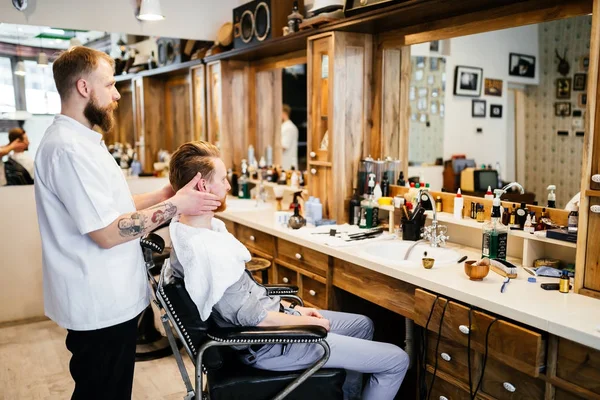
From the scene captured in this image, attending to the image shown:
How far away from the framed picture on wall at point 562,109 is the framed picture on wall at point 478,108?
0.45 meters

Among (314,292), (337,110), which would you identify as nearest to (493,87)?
(337,110)

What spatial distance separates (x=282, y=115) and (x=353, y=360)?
116 inches

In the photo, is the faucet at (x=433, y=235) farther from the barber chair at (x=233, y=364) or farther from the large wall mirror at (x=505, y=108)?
the barber chair at (x=233, y=364)

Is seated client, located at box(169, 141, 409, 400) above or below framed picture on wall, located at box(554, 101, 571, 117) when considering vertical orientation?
below

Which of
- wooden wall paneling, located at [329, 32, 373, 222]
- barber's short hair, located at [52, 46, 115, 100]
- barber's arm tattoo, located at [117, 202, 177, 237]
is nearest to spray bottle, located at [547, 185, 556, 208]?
wooden wall paneling, located at [329, 32, 373, 222]

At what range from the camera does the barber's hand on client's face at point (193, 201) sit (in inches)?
73.5

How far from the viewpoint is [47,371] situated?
3.26 metres

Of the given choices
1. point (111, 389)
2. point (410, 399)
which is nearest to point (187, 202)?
point (111, 389)

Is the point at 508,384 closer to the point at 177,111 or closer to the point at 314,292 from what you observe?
the point at 314,292

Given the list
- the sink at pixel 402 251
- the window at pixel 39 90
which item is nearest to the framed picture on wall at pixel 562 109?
the sink at pixel 402 251

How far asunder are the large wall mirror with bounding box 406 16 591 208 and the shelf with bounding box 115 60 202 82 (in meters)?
2.28

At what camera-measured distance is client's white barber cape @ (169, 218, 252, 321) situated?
187cm

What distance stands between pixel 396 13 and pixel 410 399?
6.53 feet

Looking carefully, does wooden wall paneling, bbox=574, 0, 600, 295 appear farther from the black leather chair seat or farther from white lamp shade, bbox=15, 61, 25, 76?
white lamp shade, bbox=15, 61, 25, 76
